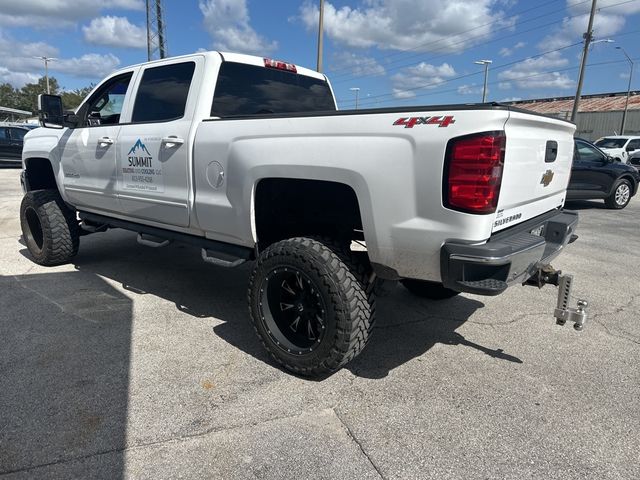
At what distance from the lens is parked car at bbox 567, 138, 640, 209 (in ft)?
35.6

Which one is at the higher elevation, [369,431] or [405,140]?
[405,140]

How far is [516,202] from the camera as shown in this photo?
2.69 metres

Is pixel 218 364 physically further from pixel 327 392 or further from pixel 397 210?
pixel 397 210

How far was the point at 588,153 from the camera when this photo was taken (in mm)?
10969

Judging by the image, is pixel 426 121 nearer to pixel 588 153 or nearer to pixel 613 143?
pixel 588 153

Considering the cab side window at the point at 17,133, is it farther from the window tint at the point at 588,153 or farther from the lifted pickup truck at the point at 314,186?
the window tint at the point at 588,153

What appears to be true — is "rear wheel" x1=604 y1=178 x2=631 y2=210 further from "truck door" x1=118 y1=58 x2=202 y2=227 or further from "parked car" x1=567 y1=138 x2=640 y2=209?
"truck door" x1=118 y1=58 x2=202 y2=227

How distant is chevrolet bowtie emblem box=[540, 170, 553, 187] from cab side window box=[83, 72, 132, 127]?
3.75 meters

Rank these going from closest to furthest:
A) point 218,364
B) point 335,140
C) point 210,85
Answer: point 335,140 → point 218,364 → point 210,85

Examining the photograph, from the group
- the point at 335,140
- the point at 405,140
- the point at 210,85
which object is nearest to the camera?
the point at 405,140

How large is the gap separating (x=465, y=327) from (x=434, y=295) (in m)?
0.57

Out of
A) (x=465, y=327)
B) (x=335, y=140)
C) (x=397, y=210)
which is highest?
(x=335, y=140)

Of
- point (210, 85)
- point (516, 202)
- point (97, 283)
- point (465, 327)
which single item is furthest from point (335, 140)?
point (97, 283)

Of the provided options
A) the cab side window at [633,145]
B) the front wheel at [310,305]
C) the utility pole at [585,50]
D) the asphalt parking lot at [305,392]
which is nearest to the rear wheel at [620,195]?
the asphalt parking lot at [305,392]
